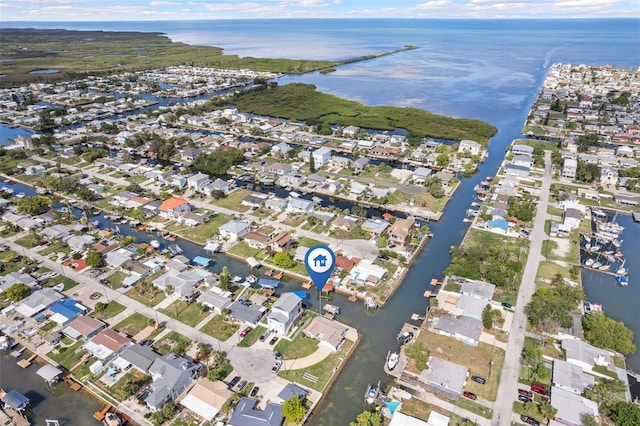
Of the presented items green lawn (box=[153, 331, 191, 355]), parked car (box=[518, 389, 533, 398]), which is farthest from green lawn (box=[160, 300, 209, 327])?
parked car (box=[518, 389, 533, 398])

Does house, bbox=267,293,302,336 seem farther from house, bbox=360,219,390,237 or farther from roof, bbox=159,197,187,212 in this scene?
roof, bbox=159,197,187,212

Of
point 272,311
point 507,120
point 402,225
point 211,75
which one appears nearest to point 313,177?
point 402,225

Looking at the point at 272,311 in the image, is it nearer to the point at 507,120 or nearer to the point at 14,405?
the point at 14,405

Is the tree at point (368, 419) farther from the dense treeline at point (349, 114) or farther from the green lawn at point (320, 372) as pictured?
the dense treeline at point (349, 114)

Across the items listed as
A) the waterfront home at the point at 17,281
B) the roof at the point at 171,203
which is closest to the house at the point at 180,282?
the waterfront home at the point at 17,281

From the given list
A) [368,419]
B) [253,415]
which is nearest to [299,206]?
[253,415]

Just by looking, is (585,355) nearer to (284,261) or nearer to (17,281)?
(284,261)
